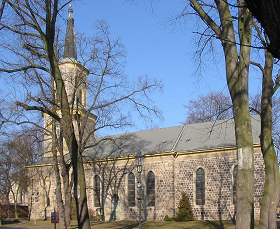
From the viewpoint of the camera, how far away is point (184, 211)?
30.2m

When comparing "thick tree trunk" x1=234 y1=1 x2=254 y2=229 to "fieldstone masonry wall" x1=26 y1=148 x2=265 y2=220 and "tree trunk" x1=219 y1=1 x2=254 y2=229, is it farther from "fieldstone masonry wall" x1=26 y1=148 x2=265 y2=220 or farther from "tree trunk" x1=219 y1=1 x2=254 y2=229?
"fieldstone masonry wall" x1=26 y1=148 x2=265 y2=220

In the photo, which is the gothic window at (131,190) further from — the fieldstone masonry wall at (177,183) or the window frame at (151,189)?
the window frame at (151,189)

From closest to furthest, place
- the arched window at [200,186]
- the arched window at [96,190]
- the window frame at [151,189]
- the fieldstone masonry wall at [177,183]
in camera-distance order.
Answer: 1. the fieldstone masonry wall at [177,183]
2. the arched window at [200,186]
3. the window frame at [151,189]
4. the arched window at [96,190]

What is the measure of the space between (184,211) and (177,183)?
2993mm

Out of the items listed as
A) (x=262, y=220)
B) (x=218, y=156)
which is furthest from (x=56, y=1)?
(x=218, y=156)

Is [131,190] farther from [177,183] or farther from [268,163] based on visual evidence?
[268,163]

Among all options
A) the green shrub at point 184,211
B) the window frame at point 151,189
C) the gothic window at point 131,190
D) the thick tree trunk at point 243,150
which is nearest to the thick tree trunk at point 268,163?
the thick tree trunk at point 243,150

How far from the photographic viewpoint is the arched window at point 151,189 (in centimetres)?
3372

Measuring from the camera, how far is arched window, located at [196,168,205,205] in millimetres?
31339

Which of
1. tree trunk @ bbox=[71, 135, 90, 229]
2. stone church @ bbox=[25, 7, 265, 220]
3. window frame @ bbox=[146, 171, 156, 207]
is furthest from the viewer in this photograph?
window frame @ bbox=[146, 171, 156, 207]

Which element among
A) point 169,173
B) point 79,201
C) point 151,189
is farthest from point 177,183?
point 79,201

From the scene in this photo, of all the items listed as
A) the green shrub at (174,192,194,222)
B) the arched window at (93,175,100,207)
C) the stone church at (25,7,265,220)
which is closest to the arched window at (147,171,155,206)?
the stone church at (25,7,265,220)

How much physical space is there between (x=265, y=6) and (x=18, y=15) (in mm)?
11218

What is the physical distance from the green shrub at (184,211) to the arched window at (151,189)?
134 inches
